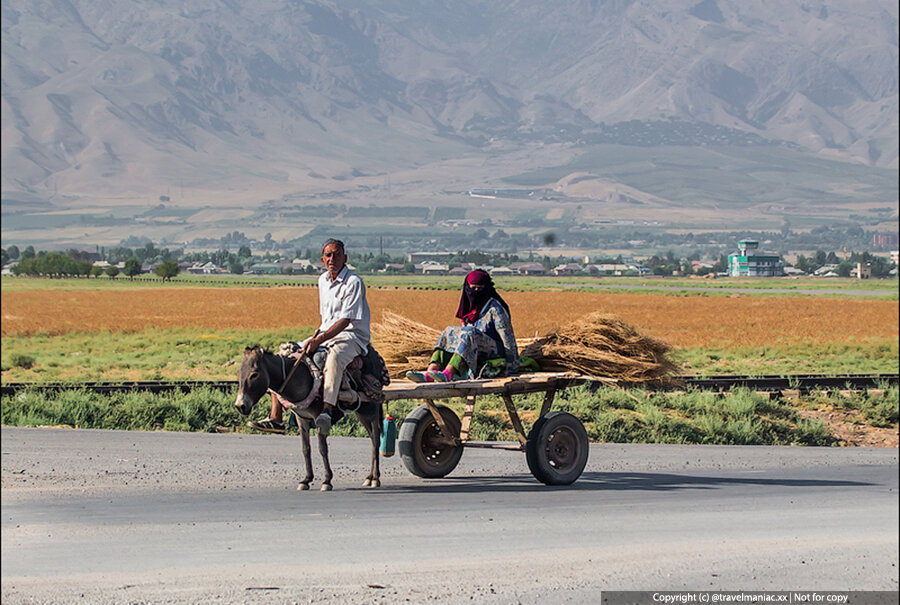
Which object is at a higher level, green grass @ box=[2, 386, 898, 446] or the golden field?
the golden field

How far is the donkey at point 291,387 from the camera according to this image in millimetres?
10992

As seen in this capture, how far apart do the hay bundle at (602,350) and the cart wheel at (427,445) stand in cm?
134

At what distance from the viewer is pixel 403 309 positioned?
52.5 metres

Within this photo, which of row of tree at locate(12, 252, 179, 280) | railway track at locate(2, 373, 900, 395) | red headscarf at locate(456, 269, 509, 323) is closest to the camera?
red headscarf at locate(456, 269, 509, 323)

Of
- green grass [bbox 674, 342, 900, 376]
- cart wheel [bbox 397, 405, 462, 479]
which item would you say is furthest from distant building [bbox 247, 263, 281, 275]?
cart wheel [bbox 397, 405, 462, 479]

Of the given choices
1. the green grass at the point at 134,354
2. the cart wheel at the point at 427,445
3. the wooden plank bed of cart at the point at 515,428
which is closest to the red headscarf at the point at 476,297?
the wooden plank bed of cart at the point at 515,428

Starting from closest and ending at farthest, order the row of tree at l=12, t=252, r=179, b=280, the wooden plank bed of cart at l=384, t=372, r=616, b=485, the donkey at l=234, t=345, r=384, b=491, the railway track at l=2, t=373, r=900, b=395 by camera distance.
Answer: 1. the donkey at l=234, t=345, r=384, b=491
2. the wooden plank bed of cart at l=384, t=372, r=616, b=485
3. the railway track at l=2, t=373, r=900, b=395
4. the row of tree at l=12, t=252, r=179, b=280

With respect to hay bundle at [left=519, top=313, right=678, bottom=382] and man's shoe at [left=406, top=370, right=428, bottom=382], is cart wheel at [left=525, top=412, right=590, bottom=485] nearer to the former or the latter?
hay bundle at [left=519, top=313, right=678, bottom=382]

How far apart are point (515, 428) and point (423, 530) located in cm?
223

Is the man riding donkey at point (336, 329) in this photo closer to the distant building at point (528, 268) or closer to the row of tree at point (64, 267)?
the distant building at point (528, 268)

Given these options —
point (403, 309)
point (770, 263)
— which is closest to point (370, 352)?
point (403, 309)

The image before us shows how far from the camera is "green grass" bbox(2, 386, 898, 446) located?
2020 cm

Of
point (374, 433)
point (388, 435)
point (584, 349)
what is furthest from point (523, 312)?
point (374, 433)

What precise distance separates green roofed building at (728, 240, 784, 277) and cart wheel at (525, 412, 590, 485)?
78232 millimetres
